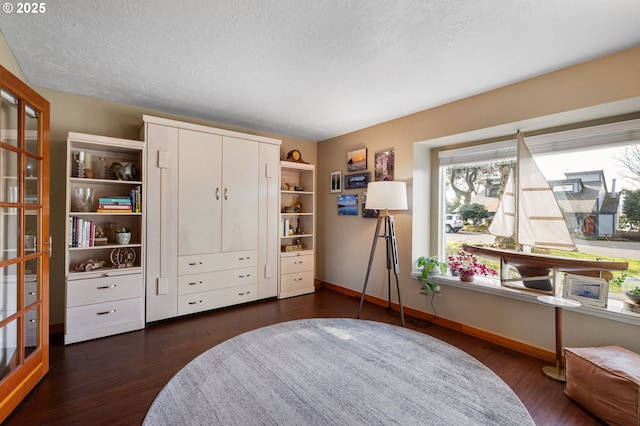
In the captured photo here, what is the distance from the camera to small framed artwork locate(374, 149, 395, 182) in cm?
361

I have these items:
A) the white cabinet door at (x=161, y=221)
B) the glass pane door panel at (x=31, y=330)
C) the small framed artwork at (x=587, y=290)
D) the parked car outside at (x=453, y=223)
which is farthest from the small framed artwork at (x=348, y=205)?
the glass pane door panel at (x=31, y=330)

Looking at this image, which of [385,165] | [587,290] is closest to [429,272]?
[587,290]

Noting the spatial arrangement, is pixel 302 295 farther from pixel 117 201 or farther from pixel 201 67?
pixel 201 67

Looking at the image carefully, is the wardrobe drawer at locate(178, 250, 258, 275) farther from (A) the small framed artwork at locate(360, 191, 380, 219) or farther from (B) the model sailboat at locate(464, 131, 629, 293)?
(B) the model sailboat at locate(464, 131, 629, 293)

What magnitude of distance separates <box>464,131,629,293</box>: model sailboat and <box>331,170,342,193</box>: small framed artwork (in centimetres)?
210

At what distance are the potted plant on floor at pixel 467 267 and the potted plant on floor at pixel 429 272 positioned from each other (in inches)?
5.7

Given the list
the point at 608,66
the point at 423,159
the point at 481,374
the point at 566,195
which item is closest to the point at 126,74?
the point at 423,159

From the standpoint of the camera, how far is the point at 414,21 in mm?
1716

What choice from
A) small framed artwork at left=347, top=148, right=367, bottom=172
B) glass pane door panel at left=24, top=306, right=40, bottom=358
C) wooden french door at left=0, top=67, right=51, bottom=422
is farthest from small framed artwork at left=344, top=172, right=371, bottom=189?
glass pane door panel at left=24, top=306, right=40, bottom=358

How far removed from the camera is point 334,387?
1.41 metres

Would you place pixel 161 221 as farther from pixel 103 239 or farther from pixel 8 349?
pixel 8 349

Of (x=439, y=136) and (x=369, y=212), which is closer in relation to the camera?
(x=439, y=136)

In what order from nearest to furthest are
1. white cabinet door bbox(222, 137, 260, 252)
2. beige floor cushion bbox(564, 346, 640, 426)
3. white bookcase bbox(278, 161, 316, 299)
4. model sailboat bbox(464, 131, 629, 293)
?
beige floor cushion bbox(564, 346, 640, 426)
model sailboat bbox(464, 131, 629, 293)
white cabinet door bbox(222, 137, 260, 252)
white bookcase bbox(278, 161, 316, 299)

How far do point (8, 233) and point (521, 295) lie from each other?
13.2 ft
